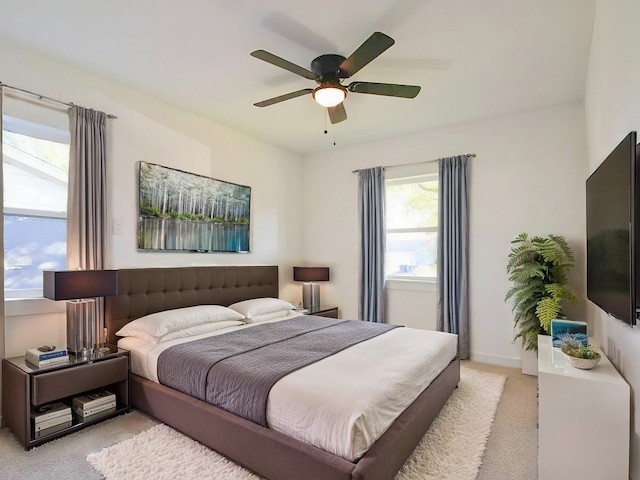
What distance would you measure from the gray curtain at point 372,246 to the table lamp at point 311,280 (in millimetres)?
567

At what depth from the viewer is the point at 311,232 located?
5586mm

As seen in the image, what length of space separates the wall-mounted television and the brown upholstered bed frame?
4.13 ft

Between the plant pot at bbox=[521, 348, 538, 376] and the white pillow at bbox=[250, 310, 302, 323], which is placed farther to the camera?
the white pillow at bbox=[250, 310, 302, 323]

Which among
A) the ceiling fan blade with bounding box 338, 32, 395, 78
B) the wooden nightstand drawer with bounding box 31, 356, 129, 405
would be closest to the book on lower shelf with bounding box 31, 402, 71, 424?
the wooden nightstand drawer with bounding box 31, 356, 129, 405

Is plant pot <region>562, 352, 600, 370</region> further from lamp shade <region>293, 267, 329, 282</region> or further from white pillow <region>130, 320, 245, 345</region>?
lamp shade <region>293, 267, 329, 282</region>

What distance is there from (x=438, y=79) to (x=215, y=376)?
10.3 feet

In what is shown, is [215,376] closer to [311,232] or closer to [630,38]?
[630,38]

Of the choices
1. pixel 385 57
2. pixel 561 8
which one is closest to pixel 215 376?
pixel 385 57

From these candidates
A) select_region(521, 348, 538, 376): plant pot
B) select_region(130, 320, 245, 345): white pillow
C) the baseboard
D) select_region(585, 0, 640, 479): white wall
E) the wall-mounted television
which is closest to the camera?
the wall-mounted television

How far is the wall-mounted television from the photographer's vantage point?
57.6 inches

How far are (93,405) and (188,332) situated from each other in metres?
0.84

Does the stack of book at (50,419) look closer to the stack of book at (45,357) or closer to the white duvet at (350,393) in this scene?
the stack of book at (45,357)

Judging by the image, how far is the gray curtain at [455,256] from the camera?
419 centimetres

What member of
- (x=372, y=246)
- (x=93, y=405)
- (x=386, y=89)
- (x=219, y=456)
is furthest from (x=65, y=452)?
(x=372, y=246)
